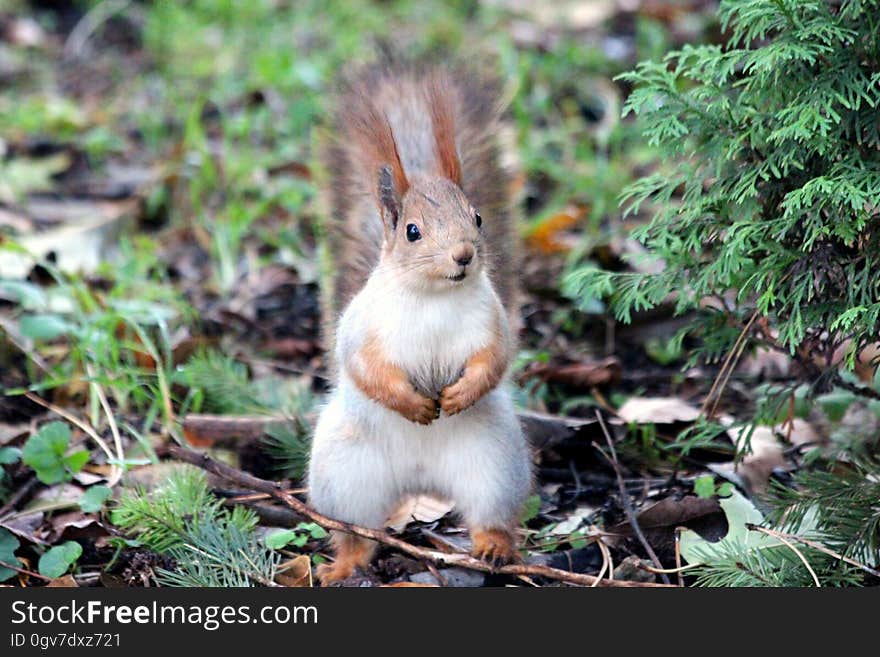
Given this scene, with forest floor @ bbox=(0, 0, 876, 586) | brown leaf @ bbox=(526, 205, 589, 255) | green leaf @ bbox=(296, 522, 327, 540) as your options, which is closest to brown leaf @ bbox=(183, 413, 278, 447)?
forest floor @ bbox=(0, 0, 876, 586)

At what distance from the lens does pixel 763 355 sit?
3.16 metres

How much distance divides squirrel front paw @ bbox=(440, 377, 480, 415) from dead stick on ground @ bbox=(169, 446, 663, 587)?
0.91 feet

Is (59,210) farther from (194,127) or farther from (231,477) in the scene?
(231,477)

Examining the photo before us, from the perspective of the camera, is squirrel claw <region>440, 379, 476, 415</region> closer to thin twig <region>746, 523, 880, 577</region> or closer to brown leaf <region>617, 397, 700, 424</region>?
thin twig <region>746, 523, 880, 577</region>

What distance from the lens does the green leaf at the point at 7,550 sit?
2.27 meters

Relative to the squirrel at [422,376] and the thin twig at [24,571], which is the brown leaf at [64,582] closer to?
the thin twig at [24,571]

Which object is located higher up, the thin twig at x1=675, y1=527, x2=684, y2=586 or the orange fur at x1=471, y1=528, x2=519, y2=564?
the orange fur at x1=471, y1=528, x2=519, y2=564

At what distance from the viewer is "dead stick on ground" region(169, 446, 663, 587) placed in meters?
2.17

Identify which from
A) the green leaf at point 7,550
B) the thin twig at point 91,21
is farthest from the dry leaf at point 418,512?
the thin twig at point 91,21

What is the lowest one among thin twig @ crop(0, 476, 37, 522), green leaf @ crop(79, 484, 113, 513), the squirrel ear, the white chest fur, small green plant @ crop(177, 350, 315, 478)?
thin twig @ crop(0, 476, 37, 522)

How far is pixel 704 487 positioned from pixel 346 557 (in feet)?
2.47

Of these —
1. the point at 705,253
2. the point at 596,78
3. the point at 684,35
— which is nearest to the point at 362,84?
the point at 705,253

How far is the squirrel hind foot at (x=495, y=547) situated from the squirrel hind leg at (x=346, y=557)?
0.67 feet

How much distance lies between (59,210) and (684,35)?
2.54m
